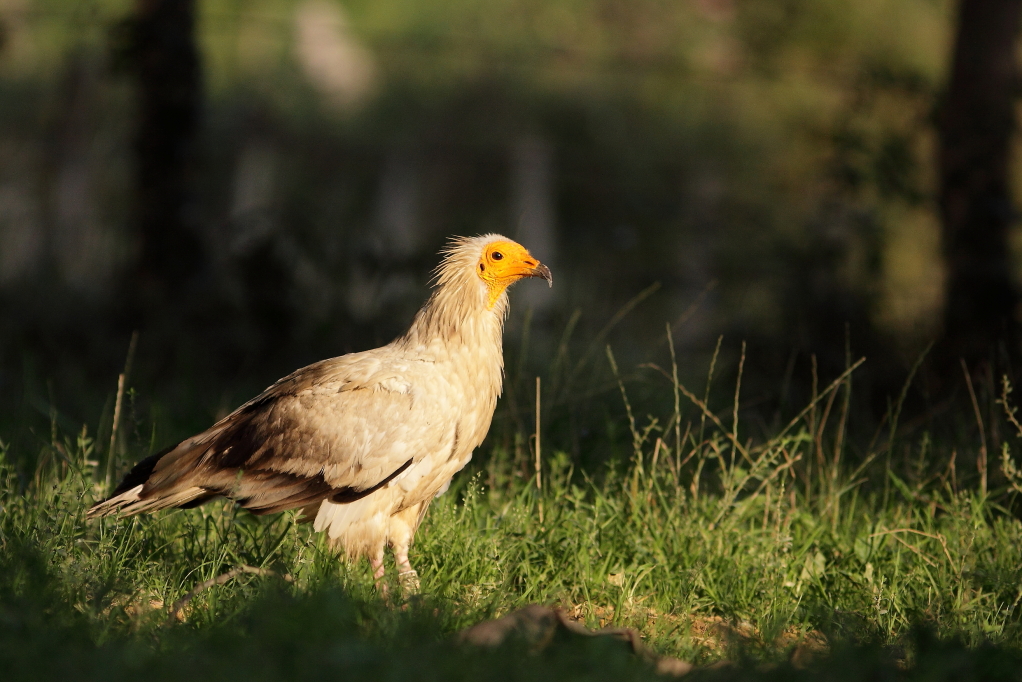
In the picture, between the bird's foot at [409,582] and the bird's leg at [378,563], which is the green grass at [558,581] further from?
the bird's leg at [378,563]

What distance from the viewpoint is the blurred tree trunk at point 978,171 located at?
22.0ft

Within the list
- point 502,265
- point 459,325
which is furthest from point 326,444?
point 502,265

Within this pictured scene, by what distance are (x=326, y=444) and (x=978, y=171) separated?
523 centimetres

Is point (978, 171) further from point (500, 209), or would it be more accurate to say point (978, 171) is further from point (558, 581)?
point (500, 209)

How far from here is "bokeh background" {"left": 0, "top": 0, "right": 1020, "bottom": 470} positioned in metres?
7.03

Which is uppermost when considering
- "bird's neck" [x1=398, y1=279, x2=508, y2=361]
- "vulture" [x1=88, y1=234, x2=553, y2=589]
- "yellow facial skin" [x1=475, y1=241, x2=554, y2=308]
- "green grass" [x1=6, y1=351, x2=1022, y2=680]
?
"yellow facial skin" [x1=475, y1=241, x2=554, y2=308]

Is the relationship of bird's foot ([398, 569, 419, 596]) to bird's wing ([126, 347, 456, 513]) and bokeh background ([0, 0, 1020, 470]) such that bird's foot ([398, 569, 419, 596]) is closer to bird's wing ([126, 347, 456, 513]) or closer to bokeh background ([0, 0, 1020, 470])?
bird's wing ([126, 347, 456, 513])

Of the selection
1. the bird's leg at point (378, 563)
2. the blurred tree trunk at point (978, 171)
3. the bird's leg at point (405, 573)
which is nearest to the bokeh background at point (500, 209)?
the blurred tree trunk at point (978, 171)

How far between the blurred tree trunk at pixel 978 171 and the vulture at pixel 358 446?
385 cm

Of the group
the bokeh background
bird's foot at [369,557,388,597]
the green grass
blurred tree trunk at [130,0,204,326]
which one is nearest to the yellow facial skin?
the green grass

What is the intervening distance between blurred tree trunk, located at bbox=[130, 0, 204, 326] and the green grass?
2.71 meters

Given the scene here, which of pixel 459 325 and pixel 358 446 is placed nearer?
pixel 358 446

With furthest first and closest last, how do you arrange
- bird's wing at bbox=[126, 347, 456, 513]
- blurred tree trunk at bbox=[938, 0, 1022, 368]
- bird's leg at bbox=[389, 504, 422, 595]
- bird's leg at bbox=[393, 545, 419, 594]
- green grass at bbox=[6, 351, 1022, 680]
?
blurred tree trunk at bbox=[938, 0, 1022, 368] < bird's leg at bbox=[389, 504, 422, 595] < bird's wing at bbox=[126, 347, 456, 513] < bird's leg at bbox=[393, 545, 419, 594] < green grass at bbox=[6, 351, 1022, 680]

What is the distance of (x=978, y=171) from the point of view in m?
6.96
